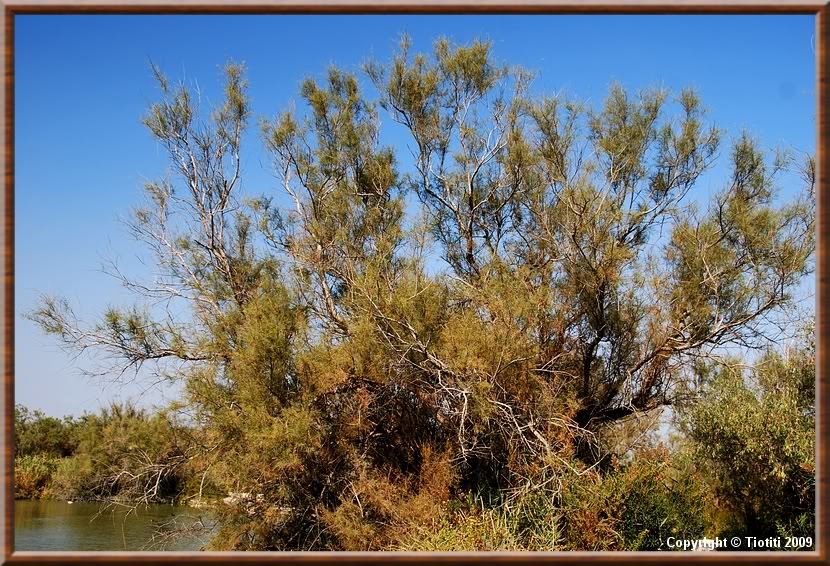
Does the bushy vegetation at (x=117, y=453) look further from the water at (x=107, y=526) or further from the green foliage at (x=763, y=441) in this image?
the green foliage at (x=763, y=441)

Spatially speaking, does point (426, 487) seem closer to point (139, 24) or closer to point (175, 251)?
point (175, 251)

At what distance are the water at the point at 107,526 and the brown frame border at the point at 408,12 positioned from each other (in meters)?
4.77

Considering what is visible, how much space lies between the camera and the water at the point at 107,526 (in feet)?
26.8

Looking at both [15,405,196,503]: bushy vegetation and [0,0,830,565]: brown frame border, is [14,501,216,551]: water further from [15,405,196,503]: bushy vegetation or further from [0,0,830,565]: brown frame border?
[0,0,830,565]: brown frame border

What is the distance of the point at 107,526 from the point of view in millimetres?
8875

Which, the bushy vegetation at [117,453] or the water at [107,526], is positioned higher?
the bushy vegetation at [117,453]

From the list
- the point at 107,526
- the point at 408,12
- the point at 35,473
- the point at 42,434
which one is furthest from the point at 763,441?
the point at 35,473

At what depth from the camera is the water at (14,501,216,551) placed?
8.18 m

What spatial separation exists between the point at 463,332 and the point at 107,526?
4697mm

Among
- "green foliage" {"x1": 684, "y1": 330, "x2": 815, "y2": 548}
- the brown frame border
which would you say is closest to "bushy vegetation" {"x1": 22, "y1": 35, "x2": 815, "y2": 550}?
"green foliage" {"x1": 684, "y1": 330, "x2": 815, "y2": 548}

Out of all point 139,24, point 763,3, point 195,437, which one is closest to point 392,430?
point 195,437

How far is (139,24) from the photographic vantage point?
734cm

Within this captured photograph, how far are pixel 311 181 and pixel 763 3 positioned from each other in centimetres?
617

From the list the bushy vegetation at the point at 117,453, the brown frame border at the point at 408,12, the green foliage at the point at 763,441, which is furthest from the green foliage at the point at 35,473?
the green foliage at the point at 763,441
